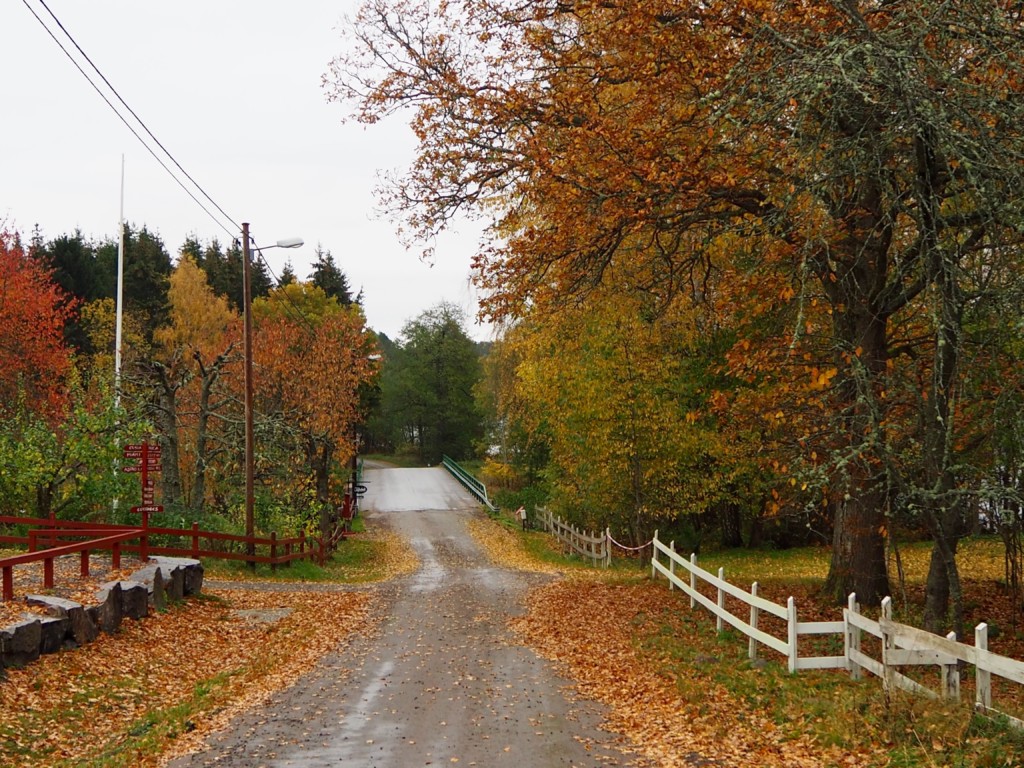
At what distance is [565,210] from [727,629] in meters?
6.37

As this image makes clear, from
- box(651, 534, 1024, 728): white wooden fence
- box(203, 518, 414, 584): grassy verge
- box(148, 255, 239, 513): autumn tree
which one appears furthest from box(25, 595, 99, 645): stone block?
box(148, 255, 239, 513): autumn tree

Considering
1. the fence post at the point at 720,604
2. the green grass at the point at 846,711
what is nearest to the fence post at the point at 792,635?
the green grass at the point at 846,711

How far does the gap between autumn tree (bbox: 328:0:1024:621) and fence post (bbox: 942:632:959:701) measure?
1.43 meters

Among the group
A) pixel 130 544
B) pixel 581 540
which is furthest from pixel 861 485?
pixel 581 540

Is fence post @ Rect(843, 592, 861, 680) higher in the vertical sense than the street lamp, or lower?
lower

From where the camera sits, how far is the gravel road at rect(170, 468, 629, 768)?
780cm

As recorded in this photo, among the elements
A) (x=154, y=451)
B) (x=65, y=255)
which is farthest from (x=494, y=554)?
(x=65, y=255)

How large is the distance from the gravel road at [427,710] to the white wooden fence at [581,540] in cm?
1079

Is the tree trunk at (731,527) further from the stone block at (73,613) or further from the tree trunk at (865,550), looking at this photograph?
the stone block at (73,613)

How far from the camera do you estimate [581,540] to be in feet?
104

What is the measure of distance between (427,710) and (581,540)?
2246 centimetres

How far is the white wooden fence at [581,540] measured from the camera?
27.8 meters

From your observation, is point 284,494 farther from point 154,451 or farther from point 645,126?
point 645,126

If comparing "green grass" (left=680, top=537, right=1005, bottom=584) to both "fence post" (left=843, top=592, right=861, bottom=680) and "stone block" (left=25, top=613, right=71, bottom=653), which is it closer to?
"fence post" (left=843, top=592, right=861, bottom=680)
